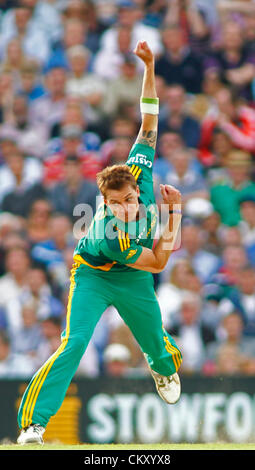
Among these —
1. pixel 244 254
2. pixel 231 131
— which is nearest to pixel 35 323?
pixel 244 254

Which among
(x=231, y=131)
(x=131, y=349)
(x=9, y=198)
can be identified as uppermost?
(x=231, y=131)

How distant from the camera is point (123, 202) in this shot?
19.5 feet

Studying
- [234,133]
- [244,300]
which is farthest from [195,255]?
[234,133]

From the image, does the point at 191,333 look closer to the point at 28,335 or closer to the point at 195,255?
the point at 195,255

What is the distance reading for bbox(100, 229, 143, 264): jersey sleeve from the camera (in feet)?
19.5

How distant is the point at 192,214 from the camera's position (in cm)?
1158

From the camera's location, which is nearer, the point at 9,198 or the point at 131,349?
the point at 131,349

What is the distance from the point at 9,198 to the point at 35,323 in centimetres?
200

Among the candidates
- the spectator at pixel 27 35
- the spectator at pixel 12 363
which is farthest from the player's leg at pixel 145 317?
the spectator at pixel 27 35

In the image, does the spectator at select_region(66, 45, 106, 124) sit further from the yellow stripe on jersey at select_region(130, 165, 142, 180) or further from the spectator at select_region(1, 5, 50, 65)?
the yellow stripe on jersey at select_region(130, 165, 142, 180)

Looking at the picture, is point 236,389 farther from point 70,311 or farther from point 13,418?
point 70,311

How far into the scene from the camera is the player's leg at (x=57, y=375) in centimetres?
597

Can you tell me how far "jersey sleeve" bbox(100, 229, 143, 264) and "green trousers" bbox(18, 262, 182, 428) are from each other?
0.34 metres

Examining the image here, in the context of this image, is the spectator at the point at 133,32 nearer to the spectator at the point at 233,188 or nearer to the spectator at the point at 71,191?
the spectator at the point at 233,188
